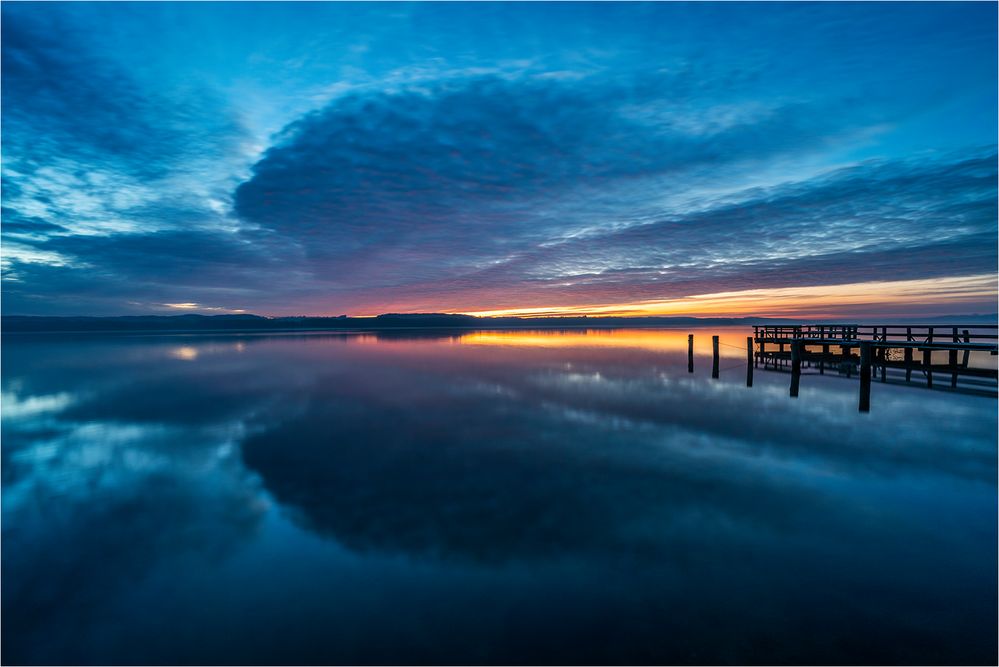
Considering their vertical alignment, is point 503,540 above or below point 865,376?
below

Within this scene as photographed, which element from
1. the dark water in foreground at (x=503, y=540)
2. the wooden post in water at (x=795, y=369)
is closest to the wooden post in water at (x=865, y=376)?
the dark water in foreground at (x=503, y=540)

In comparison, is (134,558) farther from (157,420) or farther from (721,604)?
(157,420)

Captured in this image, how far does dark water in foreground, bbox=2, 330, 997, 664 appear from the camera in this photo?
5.99m

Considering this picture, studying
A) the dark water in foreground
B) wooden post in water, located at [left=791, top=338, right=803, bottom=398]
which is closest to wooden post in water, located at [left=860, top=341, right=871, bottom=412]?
the dark water in foreground

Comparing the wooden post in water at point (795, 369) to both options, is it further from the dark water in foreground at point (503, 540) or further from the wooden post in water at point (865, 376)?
the dark water in foreground at point (503, 540)

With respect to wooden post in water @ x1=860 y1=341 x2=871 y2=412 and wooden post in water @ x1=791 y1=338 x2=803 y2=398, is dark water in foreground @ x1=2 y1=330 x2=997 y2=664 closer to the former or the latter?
wooden post in water @ x1=860 y1=341 x2=871 y2=412

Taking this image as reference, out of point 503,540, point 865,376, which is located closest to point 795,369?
point 865,376

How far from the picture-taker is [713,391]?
2520 centimetres

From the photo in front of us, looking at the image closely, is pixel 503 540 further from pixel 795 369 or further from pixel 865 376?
pixel 795 369

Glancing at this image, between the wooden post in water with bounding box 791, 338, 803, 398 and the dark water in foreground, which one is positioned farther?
the wooden post in water with bounding box 791, 338, 803, 398

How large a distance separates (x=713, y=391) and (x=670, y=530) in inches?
736

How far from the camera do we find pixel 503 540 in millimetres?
8430

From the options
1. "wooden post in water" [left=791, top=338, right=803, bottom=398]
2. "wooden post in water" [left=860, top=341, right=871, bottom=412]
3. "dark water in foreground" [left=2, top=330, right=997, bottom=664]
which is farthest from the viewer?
"wooden post in water" [left=791, top=338, right=803, bottom=398]

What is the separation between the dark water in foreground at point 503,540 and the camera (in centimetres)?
599
